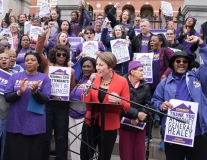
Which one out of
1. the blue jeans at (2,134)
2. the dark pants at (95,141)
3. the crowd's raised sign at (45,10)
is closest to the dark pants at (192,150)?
the dark pants at (95,141)

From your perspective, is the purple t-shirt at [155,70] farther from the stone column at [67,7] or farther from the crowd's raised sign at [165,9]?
the stone column at [67,7]

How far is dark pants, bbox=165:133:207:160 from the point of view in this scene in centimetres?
385

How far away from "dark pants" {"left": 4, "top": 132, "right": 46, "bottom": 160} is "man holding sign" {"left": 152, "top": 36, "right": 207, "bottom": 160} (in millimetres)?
1804

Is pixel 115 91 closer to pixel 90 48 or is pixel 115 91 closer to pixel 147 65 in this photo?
pixel 147 65

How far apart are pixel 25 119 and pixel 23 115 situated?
A: 69 millimetres

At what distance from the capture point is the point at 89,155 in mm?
4223

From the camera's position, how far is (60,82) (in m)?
4.66

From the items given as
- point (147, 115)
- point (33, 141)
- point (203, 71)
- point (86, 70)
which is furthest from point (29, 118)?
point (203, 71)

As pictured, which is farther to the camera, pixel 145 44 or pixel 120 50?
pixel 145 44

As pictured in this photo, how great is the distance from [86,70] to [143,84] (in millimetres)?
1008

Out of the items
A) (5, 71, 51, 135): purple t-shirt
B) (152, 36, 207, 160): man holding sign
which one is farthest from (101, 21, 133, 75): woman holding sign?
(5, 71, 51, 135): purple t-shirt

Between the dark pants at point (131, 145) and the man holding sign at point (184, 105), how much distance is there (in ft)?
2.22

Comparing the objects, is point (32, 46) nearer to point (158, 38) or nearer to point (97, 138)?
point (158, 38)

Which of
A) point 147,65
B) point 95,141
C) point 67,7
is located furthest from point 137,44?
point 67,7
